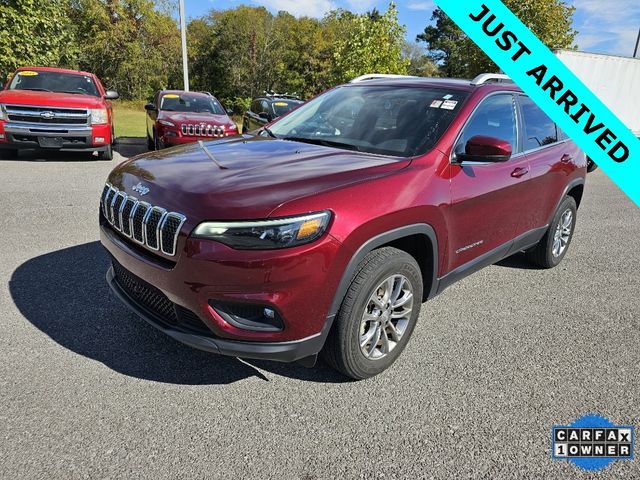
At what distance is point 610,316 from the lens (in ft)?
13.0

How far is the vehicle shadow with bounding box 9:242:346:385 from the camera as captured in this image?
289cm

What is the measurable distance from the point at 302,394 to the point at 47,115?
329 inches

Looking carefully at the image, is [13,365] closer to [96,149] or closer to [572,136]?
[572,136]

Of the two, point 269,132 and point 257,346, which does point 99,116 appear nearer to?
point 269,132

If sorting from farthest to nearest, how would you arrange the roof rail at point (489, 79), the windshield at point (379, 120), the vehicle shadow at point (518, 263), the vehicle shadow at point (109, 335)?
the vehicle shadow at point (518, 263), the roof rail at point (489, 79), the windshield at point (379, 120), the vehicle shadow at point (109, 335)

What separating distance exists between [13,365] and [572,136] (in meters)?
4.96

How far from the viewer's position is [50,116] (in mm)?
8750

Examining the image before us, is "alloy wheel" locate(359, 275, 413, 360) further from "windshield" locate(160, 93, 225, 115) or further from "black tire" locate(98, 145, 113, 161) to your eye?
"windshield" locate(160, 93, 225, 115)

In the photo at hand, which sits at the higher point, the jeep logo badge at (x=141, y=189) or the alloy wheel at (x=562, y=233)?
the jeep logo badge at (x=141, y=189)

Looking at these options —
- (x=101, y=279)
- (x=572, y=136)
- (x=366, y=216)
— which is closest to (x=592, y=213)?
(x=572, y=136)

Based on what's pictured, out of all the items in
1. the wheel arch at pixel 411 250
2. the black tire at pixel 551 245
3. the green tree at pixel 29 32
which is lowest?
the black tire at pixel 551 245

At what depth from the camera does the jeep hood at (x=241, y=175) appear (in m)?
2.33

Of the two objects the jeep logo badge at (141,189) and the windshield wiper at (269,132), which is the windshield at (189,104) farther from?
the jeep logo badge at (141,189)

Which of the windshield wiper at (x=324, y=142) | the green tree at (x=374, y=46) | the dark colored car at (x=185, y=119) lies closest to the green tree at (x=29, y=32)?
the dark colored car at (x=185, y=119)
